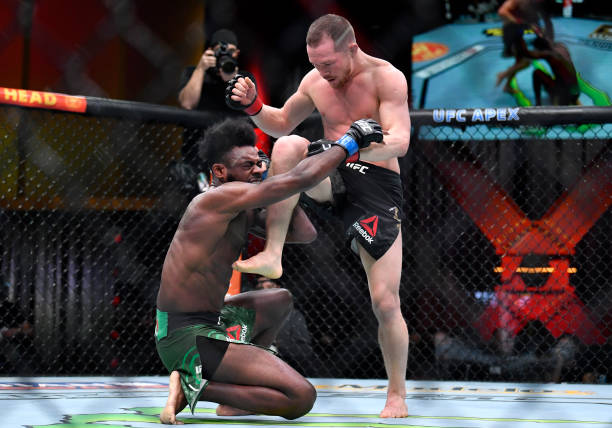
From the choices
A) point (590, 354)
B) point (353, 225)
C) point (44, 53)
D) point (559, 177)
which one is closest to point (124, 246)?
point (44, 53)

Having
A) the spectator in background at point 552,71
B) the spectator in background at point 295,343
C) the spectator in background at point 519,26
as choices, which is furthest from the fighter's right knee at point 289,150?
the spectator in background at point 552,71

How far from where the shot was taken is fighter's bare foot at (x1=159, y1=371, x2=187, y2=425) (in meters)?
1.73

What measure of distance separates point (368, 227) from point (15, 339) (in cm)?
183

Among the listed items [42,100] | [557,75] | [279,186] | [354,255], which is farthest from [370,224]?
[557,75]

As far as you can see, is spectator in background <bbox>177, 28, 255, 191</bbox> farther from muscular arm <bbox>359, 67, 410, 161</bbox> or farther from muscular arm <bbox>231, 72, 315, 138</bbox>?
muscular arm <bbox>359, 67, 410, 161</bbox>

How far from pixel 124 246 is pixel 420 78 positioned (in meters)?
2.56

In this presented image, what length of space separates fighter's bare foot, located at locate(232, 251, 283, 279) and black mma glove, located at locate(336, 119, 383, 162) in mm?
368

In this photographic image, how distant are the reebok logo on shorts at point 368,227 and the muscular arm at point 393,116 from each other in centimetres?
20

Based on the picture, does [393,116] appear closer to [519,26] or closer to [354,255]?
[354,255]

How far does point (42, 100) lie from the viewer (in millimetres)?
2791

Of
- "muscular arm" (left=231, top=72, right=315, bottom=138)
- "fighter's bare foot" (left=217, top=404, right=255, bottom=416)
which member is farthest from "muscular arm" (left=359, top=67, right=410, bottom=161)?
"fighter's bare foot" (left=217, top=404, right=255, bottom=416)

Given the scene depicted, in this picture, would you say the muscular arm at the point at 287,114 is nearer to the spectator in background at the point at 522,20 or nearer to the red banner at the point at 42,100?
the red banner at the point at 42,100

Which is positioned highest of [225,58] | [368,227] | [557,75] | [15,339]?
[225,58]

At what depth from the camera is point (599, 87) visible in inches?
174
